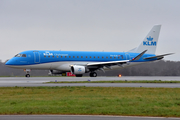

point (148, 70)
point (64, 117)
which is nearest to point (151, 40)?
point (148, 70)

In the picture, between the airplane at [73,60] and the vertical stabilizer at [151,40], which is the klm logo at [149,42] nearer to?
the vertical stabilizer at [151,40]

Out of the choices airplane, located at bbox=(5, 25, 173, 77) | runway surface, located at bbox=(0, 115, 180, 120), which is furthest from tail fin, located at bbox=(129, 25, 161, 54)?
runway surface, located at bbox=(0, 115, 180, 120)

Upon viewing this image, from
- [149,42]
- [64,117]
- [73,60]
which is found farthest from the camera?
[149,42]

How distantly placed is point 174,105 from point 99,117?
4.71 m

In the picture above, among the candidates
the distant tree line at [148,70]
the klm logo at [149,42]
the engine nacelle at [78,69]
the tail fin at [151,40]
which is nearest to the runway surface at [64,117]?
the engine nacelle at [78,69]

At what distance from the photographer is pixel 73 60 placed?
1754 inches

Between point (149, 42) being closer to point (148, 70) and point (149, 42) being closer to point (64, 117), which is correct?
point (148, 70)

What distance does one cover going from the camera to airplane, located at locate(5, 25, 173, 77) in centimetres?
4128

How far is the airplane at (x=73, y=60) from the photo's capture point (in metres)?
41.3

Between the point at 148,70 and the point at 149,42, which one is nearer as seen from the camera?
the point at 148,70

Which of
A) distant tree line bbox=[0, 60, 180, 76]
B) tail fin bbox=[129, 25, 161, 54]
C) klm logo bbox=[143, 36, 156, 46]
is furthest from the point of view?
klm logo bbox=[143, 36, 156, 46]

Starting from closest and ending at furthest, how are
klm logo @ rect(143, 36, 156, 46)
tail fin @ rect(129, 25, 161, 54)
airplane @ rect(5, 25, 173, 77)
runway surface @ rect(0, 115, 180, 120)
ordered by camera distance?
runway surface @ rect(0, 115, 180, 120) < airplane @ rect(5, 25, 173, 77) < tail fin @ rect(129, 25, 161, 54) < klm logo @ rect(143, 36, 156, 46)

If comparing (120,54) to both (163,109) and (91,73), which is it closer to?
(91,73)

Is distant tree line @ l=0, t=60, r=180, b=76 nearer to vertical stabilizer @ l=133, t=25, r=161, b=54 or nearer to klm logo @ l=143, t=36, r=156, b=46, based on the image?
vertical stabilizer @ l=133, t=25, r=161, b=54
